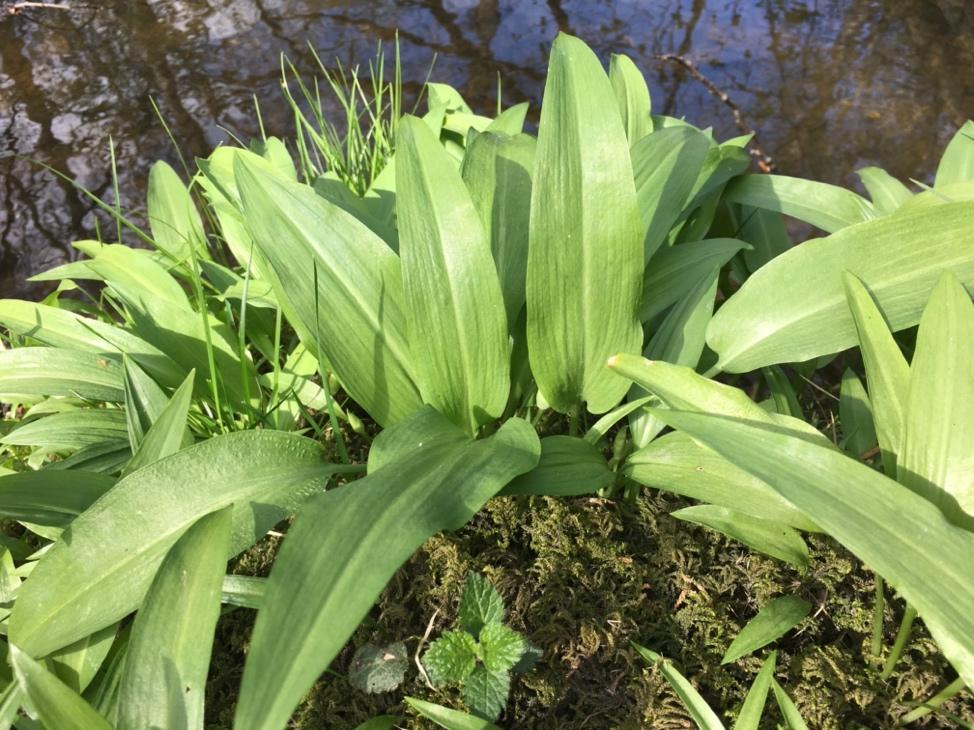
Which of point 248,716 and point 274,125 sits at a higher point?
point 274,125

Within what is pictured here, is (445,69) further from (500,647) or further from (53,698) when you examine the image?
(53,698)

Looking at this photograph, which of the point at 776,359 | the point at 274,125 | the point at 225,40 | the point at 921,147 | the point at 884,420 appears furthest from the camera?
the point at 225,40

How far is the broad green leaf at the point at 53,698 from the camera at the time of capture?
623mm

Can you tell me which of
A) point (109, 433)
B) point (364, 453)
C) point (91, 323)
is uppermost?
point (91, 323)

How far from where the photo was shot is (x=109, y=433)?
1013mm

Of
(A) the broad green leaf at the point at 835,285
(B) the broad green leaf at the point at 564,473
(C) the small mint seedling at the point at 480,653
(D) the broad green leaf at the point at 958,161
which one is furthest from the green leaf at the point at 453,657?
(D) the broad green leaf at the point at 958,161

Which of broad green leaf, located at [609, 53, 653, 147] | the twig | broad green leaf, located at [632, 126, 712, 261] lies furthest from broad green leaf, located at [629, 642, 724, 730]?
the twig

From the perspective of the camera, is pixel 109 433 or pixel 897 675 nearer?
pixel 897 675

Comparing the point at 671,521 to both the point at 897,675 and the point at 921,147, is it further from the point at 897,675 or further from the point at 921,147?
the point at 921,147

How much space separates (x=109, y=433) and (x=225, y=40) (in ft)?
6.78

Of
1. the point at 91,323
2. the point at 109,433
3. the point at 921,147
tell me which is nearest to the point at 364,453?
the point at 109,433

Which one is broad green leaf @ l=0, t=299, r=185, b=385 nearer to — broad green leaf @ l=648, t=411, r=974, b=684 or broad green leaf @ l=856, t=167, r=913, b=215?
broad green leaf @ l=648, t=411, r=974, b=684

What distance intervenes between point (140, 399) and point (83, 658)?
13.5 inches

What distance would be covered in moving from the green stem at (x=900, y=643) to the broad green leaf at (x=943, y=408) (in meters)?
0.16
